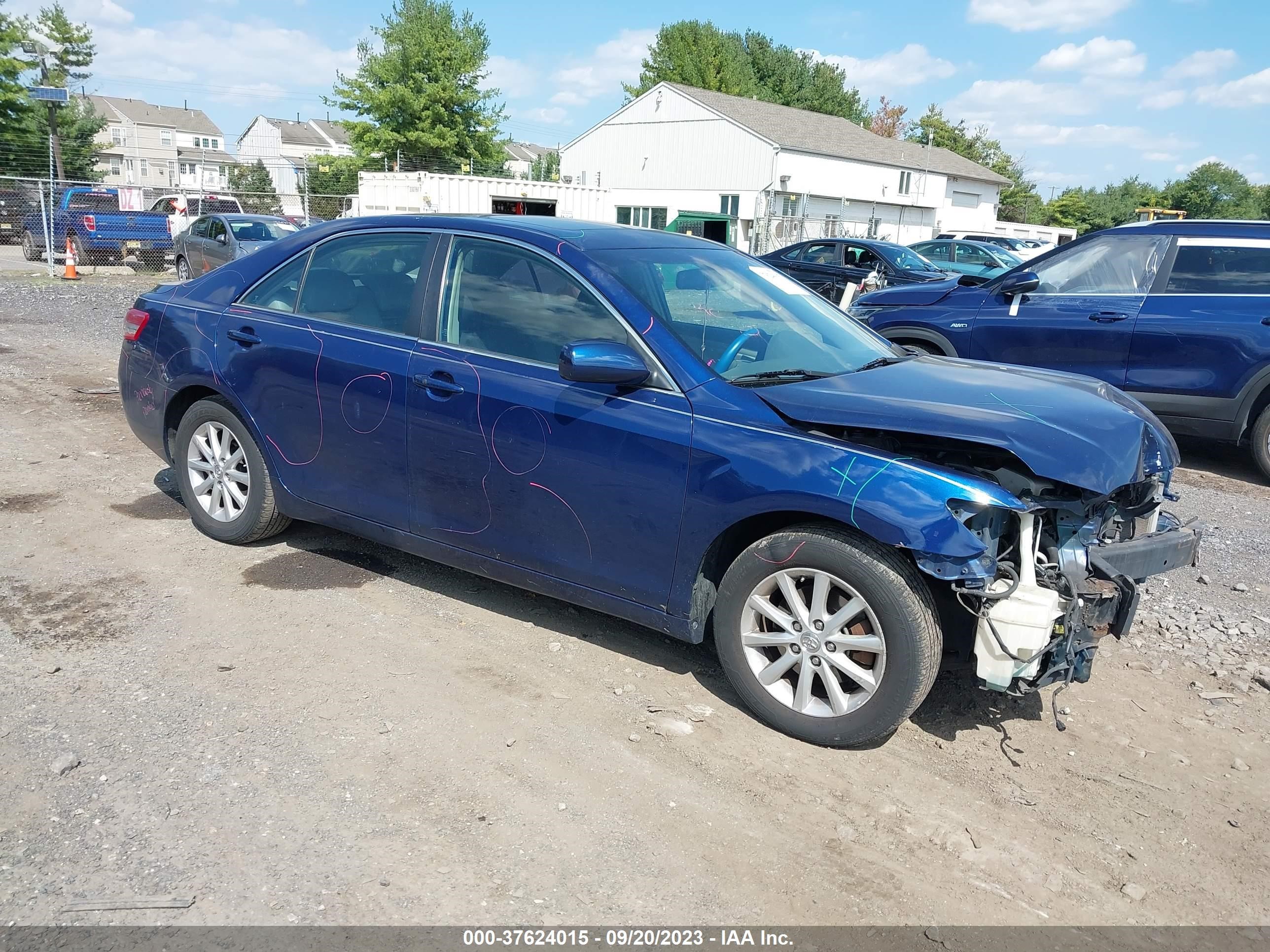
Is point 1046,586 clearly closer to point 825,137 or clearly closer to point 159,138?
point 825,137

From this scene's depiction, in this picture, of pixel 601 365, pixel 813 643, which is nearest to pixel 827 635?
pixel 813 643

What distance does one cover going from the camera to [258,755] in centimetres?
335

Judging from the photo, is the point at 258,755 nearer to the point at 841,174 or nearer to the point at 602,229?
the point at 602,229

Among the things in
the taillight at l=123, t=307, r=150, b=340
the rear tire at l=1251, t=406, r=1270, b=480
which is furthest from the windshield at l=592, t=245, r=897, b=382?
the rear tire at l=1251, t=406, r=1270, b=480

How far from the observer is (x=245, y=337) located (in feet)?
16.1

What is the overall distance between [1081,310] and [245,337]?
6256 mm

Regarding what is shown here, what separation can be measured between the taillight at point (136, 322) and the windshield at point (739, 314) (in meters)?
2.86

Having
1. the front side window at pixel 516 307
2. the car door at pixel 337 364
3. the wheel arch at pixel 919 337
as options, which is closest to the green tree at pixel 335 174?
the wheel arch at pixel 919 337

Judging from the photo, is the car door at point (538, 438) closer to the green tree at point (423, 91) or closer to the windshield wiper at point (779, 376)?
the windshield wiper at point (779, 376)

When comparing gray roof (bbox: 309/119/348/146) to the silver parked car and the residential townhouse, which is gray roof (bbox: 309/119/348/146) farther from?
the silver parked car

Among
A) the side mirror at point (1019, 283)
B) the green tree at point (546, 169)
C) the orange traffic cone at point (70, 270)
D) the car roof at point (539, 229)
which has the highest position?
the green tree at point (546, 169)

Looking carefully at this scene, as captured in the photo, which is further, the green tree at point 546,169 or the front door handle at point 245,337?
the green tree at point 546,169

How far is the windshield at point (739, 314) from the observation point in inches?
156

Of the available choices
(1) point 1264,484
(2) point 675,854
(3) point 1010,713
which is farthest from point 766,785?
→ (1) point 1264,484
